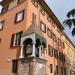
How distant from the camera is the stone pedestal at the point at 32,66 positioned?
57.4 ft

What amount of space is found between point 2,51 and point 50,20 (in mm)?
11477

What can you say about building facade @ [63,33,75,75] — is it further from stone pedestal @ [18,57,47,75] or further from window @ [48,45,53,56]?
stone pedestal @ [18,57,47,75]

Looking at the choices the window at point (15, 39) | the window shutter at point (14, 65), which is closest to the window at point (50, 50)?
the window at point (15, 39)

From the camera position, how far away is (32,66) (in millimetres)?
17453

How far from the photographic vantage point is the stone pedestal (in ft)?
57.4

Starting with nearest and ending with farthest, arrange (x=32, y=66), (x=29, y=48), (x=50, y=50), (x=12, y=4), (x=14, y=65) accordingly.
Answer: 1. (x=32, y=66)
2. (x=29, y=48)
3. (x=14, y=65)
4. (x=12, y=4)
5. (x=50, y=50)

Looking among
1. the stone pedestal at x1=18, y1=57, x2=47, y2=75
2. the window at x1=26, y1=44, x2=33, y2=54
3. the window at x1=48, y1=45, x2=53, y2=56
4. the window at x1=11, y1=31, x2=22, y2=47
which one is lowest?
the stone pedestal at x1=18, y1=57, x2=47, y2=75

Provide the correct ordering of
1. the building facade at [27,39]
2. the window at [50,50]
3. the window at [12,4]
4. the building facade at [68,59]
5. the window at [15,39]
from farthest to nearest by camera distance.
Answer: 1. the building facade at [68,59]
2. the window at [50,50]
3. the window at [12,4]
4. the window at [15,39]
5. the building facade at [27,39]

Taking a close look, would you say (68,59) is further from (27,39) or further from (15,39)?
(27,39)

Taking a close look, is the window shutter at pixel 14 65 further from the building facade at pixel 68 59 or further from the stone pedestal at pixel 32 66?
the building facade at pixel 68 59

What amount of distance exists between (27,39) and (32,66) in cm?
348

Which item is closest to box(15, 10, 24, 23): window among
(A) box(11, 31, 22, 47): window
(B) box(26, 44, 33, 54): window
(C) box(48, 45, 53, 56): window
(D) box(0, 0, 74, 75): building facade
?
(D) box(0, 0, 74, 75): building facade

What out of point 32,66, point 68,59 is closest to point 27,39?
point 32,66

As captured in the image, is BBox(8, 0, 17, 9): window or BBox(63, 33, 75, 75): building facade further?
BBox(63, 33, 75, 75): building facade
